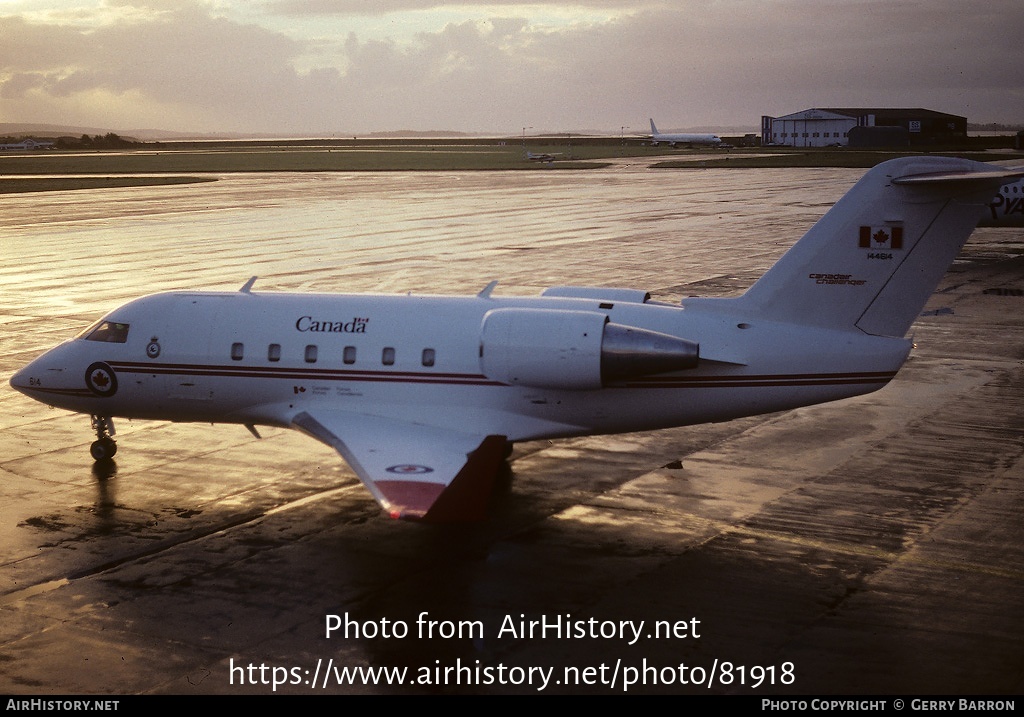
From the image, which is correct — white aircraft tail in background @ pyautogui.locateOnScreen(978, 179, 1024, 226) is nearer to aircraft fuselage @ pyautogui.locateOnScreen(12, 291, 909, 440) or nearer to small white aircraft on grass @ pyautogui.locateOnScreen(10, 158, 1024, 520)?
small white aircraft on grass @ pyautogui.locateOnScreen(10, 158, 1024, 520)

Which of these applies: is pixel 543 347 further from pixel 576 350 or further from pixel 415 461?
pixel 415 461

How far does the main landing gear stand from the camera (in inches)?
770

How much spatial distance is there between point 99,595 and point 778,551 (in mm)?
9100

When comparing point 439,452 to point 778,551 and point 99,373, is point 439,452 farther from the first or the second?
point 99,373

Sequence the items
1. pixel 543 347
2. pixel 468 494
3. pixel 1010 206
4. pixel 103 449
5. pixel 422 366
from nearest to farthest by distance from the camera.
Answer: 1. pixel 468 494
2. pixel 543 347
3. pixel 422 366
4. pixel 103 449
5. pixel 1010 206

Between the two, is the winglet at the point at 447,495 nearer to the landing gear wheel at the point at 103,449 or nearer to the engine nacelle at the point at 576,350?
the engine nacelle at the point at 576,350

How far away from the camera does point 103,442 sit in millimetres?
19609

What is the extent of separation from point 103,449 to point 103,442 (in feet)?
0.44

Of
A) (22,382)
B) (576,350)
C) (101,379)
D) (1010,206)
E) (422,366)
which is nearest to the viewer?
(576,350)

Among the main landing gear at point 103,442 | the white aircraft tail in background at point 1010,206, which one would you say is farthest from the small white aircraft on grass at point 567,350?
the white aircraft tail in background at point 1010,206

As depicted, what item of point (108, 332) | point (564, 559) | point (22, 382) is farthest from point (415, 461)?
point (22, 382)

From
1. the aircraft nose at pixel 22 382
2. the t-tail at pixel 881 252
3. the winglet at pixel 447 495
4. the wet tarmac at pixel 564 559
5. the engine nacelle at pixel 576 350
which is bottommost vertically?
the wet tarmac at pixel 564 559

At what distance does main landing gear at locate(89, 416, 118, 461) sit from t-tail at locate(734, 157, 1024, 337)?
11.5m

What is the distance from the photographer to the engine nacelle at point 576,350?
1579cm
